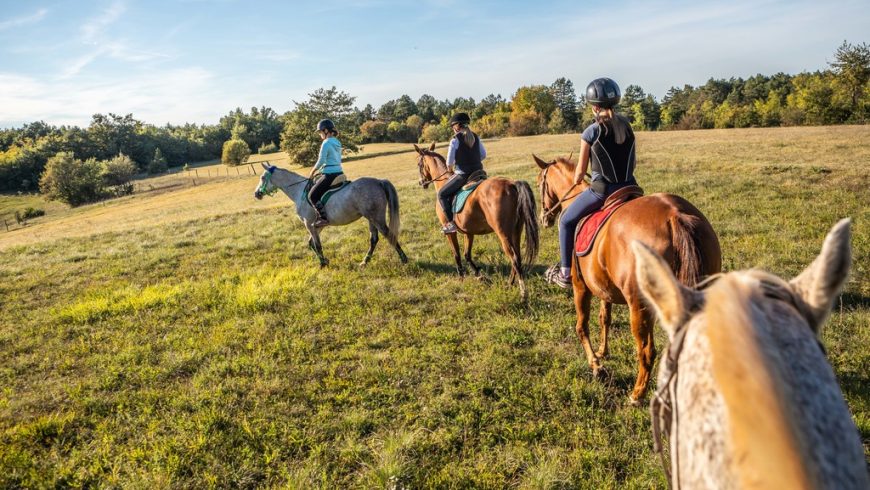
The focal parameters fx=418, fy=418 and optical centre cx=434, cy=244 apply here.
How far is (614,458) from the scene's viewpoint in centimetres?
380

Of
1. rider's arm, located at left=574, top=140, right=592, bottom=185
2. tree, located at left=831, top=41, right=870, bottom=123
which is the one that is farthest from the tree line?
rider's arm, located at left=574, top=140, right=592, bottom=185

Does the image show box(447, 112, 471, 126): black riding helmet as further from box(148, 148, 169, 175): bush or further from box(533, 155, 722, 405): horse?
box(148, 148, 169, 175): bush

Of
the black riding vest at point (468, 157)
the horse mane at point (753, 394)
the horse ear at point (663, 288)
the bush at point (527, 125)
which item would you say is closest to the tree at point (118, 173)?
the bush at point (527, 125)

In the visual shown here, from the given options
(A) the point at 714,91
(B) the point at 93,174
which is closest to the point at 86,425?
(B) the point at 93,174

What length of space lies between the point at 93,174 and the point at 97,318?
68.8 m

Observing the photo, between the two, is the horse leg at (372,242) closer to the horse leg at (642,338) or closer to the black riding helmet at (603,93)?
the black riding helmet at (603,93)

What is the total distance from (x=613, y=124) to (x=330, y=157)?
274 inches

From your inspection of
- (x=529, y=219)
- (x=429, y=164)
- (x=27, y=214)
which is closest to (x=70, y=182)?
(x=27, y=214)

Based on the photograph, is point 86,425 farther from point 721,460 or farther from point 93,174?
point 93,174

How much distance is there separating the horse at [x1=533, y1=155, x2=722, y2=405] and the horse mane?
2.66 m

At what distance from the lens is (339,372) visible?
223 inches

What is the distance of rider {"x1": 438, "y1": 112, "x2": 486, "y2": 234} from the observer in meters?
8.23

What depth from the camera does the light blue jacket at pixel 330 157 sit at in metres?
9.77

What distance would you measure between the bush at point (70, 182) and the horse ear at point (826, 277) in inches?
2978
